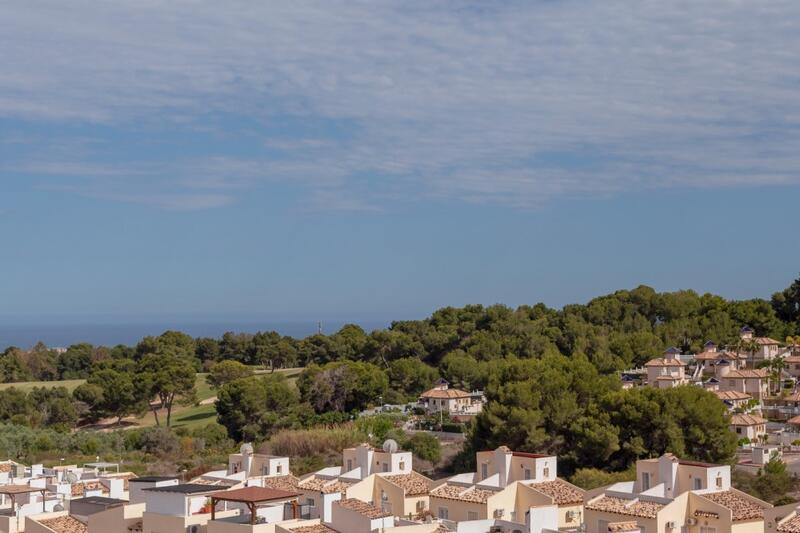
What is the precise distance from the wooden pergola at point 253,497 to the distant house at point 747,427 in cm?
3096

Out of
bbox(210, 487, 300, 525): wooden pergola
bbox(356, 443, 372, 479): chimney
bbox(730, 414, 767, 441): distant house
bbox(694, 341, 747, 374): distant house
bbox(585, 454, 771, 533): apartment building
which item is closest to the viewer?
bbox(210, 487, 300, 525): wooden pergola

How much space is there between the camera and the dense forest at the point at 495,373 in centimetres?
3788

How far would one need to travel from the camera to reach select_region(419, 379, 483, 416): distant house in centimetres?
5562

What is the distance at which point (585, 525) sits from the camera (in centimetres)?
2267

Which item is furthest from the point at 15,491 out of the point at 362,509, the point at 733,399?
the point at 733,399

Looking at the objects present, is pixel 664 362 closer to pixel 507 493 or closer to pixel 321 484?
pixel 321 484

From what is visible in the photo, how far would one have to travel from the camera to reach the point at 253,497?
18766mm

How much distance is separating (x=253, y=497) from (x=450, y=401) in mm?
37506

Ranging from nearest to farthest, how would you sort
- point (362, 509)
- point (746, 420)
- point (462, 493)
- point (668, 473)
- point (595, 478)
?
1. point (362, 509)
2. point (668, 473)
3. point (462, 493)
4. point (595, 478)
5. point (746, 420)

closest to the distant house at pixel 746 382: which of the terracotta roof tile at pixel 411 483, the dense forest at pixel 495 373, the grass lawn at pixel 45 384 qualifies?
the dense forest at pixel 495 373

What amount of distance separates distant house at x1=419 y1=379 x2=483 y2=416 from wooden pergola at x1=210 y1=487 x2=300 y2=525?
35480 millimetres

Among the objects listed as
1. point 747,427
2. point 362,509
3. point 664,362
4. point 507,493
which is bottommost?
point 747,427

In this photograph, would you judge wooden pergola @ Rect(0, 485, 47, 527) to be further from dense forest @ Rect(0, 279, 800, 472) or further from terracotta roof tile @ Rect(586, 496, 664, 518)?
dense forest @ Rect(0, 279, 800, 472)

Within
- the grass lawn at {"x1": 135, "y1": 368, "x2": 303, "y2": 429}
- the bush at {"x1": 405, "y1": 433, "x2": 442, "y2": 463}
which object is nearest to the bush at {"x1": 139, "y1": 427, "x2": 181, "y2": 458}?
the grass lawn at {"x1": 135, "y1": 368, "x2": 303, "y2": 429}
